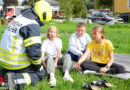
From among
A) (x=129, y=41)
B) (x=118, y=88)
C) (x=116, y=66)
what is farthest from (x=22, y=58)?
(x=129, y=41)

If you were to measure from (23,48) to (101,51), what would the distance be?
73.9 inches

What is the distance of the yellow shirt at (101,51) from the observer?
190 inches

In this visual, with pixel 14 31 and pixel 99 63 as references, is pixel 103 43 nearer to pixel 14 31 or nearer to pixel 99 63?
pixel 99 63

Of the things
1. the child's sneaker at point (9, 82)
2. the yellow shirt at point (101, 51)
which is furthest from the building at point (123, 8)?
the child's sneaker at point (9, 82)

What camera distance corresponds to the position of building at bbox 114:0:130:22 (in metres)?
29.5

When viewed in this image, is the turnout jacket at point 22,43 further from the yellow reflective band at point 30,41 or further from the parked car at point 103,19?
the parked car at point 103,19

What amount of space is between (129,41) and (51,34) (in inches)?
213

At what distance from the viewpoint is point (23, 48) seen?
376cm

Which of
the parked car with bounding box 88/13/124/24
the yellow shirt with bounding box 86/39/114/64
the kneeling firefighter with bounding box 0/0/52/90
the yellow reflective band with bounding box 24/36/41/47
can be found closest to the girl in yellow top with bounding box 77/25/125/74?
the yellow shirt with bounding box 86/39/114/64

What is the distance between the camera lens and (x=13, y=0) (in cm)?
5306

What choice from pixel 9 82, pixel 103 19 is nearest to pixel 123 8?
pixel 103 19

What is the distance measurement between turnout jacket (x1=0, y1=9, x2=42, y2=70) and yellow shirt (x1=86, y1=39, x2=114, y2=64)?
1.61 m

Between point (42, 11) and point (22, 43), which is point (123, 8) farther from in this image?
point (22, 43)

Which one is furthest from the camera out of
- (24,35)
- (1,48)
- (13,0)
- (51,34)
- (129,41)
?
(13,0)
